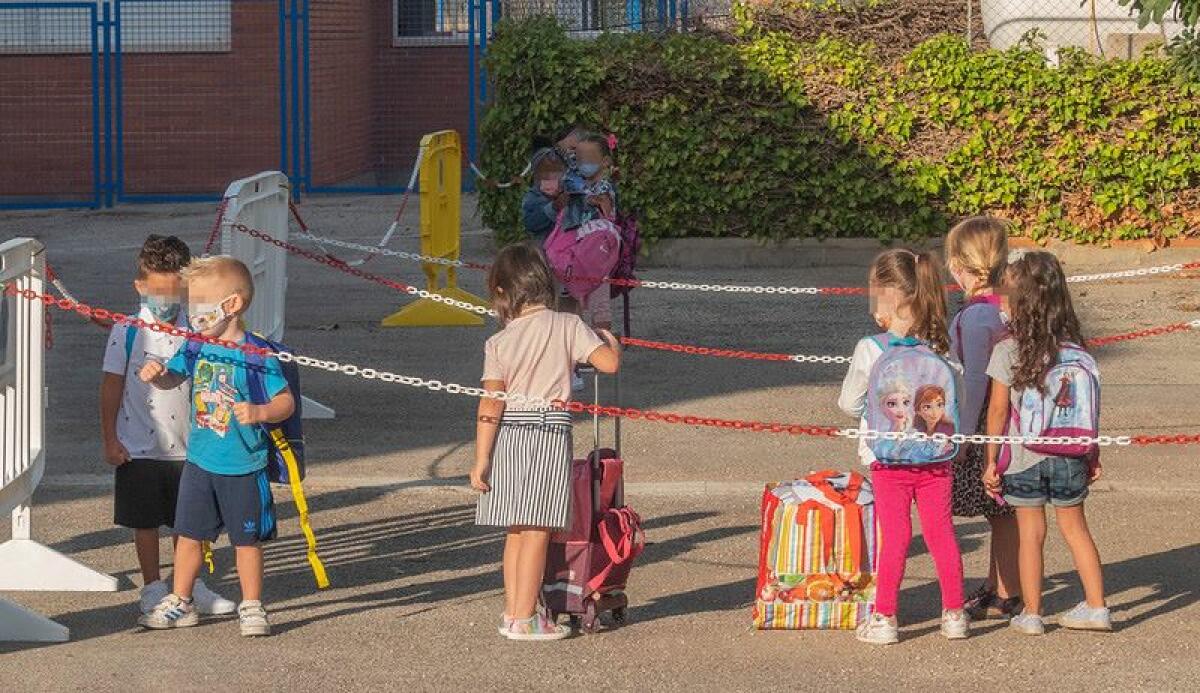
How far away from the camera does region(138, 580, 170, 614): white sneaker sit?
6523 mm

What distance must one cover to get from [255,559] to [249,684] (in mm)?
564

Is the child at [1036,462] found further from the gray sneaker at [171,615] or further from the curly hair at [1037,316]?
the gray sneaker at [171,615]

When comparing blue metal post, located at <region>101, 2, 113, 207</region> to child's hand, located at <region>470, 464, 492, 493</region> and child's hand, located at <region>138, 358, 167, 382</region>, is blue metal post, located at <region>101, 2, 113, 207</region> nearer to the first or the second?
child's hand, located at <region>138, 358, 167, 382</region>

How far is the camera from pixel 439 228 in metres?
13.0

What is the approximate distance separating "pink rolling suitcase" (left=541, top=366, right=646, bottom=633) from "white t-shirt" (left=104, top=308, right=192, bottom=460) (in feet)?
4.51

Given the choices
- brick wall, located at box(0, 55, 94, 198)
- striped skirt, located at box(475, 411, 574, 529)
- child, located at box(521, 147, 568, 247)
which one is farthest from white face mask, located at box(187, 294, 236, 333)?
brick wall, located at box(0, 55, 94, 198)

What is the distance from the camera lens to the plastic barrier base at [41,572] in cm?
687

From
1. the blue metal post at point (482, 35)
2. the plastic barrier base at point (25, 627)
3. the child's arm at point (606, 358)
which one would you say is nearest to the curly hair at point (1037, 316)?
the child's arm at point (606, 358)

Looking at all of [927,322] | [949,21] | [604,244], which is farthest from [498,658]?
[949,21]

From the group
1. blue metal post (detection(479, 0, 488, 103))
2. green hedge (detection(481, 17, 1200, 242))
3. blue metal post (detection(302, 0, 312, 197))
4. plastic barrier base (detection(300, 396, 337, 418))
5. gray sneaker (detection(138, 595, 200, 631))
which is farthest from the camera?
blue metal post (detection(302, 0, 312, 197))

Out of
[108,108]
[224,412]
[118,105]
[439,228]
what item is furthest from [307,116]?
[224,412]

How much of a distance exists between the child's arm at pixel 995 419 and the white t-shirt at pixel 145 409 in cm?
271

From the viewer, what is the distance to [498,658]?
242 inches

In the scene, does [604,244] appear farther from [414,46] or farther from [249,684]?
[414,46]
